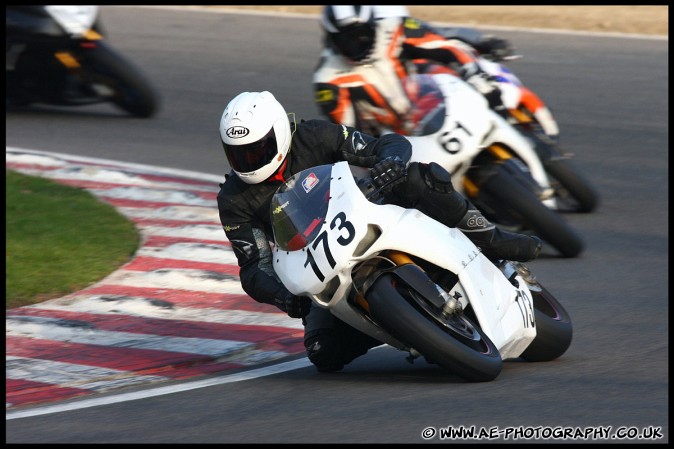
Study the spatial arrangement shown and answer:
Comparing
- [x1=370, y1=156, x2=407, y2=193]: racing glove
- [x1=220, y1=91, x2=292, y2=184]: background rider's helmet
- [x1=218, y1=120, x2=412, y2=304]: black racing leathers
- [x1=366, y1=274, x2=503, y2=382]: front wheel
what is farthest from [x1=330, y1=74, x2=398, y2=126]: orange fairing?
[x1=366, y1=274, x2=503, y2=382]: front wheel

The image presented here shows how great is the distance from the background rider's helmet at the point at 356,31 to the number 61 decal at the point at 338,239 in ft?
14.2

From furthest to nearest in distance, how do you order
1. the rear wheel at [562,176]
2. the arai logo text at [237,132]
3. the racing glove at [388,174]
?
1. the rear wheel at [562,176]
2. the arai logo text at [237,132]
3. the racing glove at [388,174]

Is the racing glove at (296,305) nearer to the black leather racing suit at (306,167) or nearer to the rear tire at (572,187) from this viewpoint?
the black leather racing suit at (306,167)

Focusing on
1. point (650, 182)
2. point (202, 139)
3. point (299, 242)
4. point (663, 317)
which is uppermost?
point (299, 242)

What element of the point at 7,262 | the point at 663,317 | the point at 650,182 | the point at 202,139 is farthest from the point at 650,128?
the point at 7,262

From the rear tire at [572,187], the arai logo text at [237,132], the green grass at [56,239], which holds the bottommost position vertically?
the green grass at [56,239]

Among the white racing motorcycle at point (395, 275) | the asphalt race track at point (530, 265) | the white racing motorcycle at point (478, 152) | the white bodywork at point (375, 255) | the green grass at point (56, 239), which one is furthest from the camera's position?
the white racing motorcycle at point (478, 152)

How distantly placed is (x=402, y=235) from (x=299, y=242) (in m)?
0.47

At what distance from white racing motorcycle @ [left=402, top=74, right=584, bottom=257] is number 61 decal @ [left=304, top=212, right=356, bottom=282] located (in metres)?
2.74

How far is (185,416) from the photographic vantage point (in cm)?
546

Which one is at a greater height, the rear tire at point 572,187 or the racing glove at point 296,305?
the racing glove at point 296,305

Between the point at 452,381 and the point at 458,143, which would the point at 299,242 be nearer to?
the point at 452,381

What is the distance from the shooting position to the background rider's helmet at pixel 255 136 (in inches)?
238

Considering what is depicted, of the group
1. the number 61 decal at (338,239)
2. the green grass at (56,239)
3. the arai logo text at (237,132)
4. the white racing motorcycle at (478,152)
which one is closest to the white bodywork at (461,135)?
the white racing motorcycle at (478,152)
